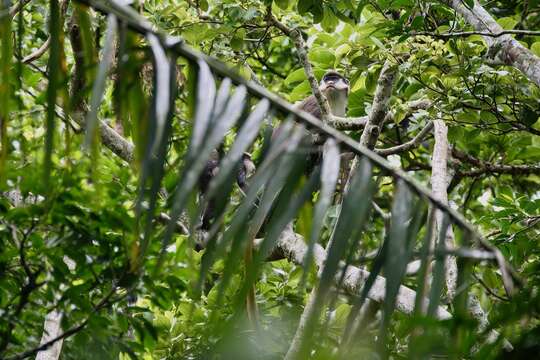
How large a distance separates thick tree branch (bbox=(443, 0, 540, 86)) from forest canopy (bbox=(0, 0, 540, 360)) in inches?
0.4

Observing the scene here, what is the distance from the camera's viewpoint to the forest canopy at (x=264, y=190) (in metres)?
1.13

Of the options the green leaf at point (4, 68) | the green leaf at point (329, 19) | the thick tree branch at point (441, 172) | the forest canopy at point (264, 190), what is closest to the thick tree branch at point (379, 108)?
the forest canopy at point (264, 190)

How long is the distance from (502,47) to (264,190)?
8.01 ft

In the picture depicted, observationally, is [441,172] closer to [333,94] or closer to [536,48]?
[536,48]

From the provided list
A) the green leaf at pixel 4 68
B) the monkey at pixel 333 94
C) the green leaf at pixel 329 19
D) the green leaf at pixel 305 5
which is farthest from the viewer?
the monkey at pixel 333 94

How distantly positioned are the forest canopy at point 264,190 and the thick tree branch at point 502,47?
0.03ft

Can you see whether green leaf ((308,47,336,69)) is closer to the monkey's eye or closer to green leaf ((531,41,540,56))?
green leaf ((531,41,540,56))

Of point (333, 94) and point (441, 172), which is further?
point (333, 94)

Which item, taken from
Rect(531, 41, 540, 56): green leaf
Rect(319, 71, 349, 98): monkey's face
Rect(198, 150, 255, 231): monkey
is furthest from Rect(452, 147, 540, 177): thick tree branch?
Rect(319, 71, 349, 98): monkey's face

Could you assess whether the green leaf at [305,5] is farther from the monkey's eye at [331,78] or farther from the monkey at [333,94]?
the monkey's eye at [331,78]

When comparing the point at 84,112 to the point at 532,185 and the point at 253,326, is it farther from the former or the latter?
the point at 532,185

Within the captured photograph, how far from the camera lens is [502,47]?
3287 mm

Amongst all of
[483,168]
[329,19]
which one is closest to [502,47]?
[329,19]

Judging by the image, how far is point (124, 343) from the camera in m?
2.65
